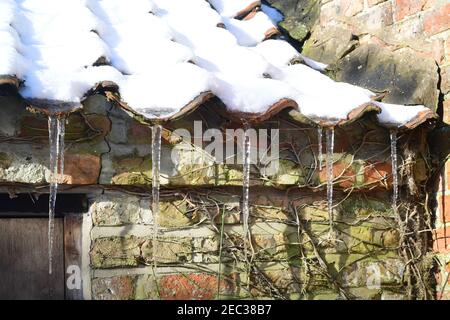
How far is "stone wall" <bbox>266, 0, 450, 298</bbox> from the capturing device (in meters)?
3.39

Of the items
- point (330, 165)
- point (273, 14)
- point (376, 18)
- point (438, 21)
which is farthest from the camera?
point (273, 14)

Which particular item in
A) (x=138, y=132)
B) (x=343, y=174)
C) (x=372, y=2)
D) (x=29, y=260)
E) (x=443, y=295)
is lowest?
(x=443, y=295)

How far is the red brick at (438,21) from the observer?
11.1 ft

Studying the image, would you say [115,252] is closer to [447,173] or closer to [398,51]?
[447,173]

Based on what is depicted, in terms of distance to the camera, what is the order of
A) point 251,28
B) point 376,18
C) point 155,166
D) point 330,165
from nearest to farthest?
point 155,166, point 330,165, point 376,18, point 251,28

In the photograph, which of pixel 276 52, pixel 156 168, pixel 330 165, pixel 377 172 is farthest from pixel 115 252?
pixel 276 52

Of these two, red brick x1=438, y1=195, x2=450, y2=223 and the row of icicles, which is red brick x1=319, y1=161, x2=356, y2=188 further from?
red brick x1=438, y1=195, x2=450, y2=223

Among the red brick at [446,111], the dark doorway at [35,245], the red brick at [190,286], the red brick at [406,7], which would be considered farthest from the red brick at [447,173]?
the dark doorway at [35,245]

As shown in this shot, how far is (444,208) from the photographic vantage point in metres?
3.38

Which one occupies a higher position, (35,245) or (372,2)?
(372,2)

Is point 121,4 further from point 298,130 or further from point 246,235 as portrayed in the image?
point 246,235

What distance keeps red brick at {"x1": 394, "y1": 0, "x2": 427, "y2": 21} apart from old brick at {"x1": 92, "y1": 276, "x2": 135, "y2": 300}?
2.23 m

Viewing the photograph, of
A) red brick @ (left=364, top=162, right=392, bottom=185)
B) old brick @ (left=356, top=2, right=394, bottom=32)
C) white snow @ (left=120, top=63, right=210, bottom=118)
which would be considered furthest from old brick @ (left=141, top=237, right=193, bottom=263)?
old brick @ (left=356, top=2, right=394, bottom=32)

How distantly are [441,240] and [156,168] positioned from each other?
5.42ft
